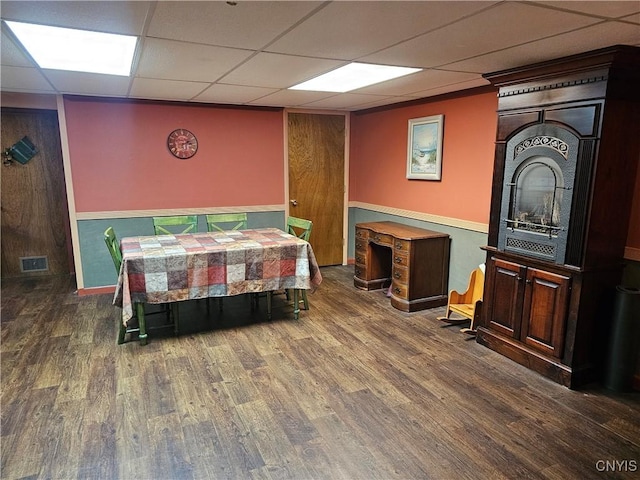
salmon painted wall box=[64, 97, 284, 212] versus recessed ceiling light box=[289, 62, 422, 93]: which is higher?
recessed ceiling light box=[289, 62, 422, 93]

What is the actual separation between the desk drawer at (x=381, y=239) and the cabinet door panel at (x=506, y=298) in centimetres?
124

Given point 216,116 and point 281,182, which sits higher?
point 216,116

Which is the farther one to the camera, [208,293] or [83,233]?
[83,233]

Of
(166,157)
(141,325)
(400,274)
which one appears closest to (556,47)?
(400,274)

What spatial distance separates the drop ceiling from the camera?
1715 millimetres

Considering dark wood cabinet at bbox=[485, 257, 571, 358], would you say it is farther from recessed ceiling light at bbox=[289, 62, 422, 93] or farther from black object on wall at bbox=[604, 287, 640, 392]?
recessed ceiling light at bbox=[289, 62, 422, 93]

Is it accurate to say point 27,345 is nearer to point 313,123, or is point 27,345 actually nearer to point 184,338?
point 184,338

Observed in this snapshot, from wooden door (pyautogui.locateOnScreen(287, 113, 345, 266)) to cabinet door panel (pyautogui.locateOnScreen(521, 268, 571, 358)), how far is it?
320 cm

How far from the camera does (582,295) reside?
262cm

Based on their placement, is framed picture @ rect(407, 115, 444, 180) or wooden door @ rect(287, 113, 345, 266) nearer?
framed picture @ rect(407, 115, 444, 180)

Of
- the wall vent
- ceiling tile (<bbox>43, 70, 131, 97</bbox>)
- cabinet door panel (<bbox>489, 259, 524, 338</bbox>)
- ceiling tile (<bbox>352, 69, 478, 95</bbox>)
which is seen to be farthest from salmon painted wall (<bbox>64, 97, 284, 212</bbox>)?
cabinet door panel (<bbox>489, 259, 524, 338</bbox>)

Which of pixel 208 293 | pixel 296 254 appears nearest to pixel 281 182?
pixel 296 254

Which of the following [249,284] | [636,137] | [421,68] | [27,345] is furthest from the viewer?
[249,284]

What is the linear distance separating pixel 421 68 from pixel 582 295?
6.09 feet
